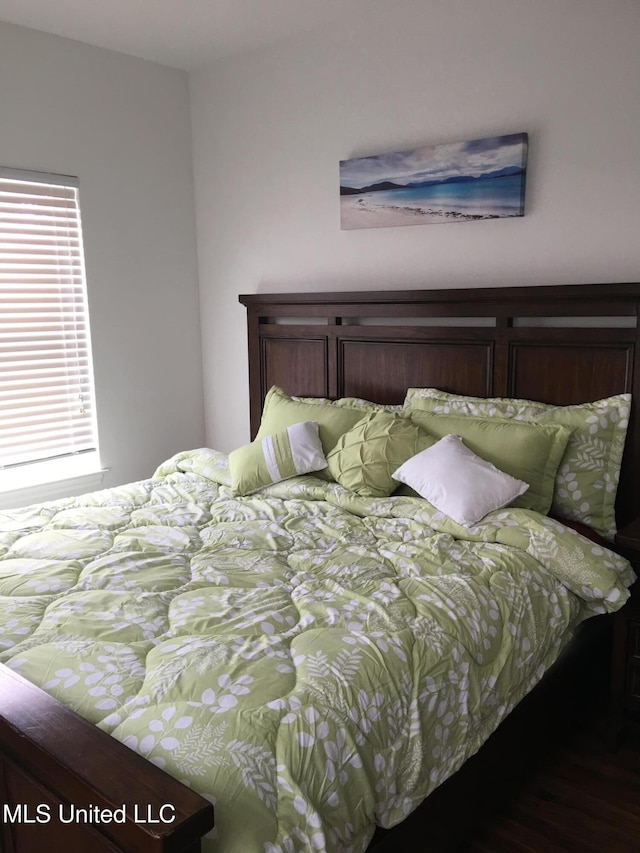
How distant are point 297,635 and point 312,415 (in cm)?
156

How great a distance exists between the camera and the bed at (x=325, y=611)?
1.34 metres

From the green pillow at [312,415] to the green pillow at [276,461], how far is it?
0.25 feet

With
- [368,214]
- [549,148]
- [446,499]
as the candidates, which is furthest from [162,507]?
[549,148]

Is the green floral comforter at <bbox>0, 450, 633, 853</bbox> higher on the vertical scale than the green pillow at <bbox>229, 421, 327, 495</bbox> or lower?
lower

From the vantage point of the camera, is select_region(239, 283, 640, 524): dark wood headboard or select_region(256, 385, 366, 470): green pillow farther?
→ select_region(256, 385, 366, 470): green pillow

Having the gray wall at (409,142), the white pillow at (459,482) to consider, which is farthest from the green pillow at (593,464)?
the gray wall at (409,142)

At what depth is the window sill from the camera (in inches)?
140

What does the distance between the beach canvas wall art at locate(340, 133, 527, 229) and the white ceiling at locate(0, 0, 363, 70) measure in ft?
2.16

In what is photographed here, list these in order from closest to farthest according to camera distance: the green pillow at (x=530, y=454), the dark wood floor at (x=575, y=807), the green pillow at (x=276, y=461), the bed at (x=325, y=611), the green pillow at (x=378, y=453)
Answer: the bed at (x=325, y=611)
the dark wood floor at (x=575, y=807)
the green pillow at (x=530, y=454)
the green pillow at (x=378, y=453)
the green pillow at (x=276, y=461)

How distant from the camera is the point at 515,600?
2.08 meters

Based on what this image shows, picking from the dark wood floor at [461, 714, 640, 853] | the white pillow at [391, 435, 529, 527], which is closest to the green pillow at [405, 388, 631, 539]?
the white pillow at [391, 435, 529, 527]

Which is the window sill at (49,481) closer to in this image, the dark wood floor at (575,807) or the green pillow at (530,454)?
the green pillow at (530,454)

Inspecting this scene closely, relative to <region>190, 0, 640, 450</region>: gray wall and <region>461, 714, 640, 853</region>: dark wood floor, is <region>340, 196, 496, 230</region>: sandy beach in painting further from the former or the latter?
<region>461, 714, 640, 853</region>: dark wood floor

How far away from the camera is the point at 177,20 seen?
3311 mm
